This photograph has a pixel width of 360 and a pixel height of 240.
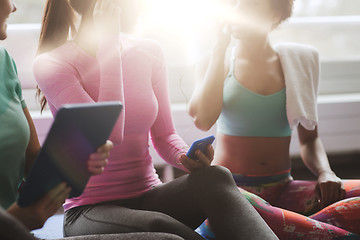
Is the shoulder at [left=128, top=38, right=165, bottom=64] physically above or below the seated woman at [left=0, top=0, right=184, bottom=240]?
above

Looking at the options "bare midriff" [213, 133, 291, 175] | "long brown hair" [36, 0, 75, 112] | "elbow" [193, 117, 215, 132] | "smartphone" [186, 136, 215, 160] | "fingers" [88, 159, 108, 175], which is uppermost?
"long brown hair" [36, 0, 75, 112]

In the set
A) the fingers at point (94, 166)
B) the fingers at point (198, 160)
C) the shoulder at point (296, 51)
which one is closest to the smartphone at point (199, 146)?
the fingers at point (198, 160)

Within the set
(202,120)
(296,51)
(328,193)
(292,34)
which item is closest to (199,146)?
(202,120)

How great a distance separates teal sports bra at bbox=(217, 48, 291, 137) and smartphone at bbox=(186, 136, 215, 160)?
0.32 metres

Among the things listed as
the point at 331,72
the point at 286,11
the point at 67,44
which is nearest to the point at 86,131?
the point at 67,44

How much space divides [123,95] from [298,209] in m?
0.64

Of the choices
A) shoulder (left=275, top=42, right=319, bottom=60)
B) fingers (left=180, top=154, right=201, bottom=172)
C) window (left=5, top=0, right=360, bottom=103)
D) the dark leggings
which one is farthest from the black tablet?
window (left=5, top=0, right=360, bottom=103)

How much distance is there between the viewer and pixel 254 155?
1.20 metres

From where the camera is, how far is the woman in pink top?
83 centimetres

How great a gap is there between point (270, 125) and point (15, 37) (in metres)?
1.28

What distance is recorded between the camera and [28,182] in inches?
23.3

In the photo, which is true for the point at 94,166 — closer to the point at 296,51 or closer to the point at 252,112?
the point at 252,112

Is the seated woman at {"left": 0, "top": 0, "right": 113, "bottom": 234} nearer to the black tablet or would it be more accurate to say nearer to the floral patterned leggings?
the black tablet

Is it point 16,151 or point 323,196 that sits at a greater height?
point 16,151
